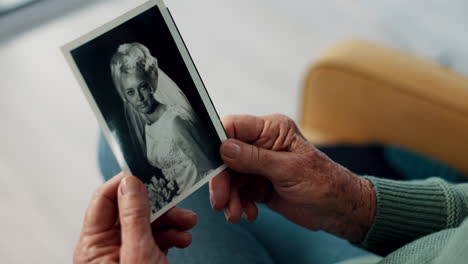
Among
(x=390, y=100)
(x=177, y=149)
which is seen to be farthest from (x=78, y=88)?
(x=177, y=149)

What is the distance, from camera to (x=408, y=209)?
818 mm

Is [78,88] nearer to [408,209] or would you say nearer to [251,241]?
[251,241]

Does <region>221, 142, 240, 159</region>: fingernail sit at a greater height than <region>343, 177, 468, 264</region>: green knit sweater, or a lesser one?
greater

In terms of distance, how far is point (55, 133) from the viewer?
5.46 ft

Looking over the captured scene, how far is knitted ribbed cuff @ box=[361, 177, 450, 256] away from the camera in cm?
82

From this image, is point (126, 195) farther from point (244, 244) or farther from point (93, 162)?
point (93, 162)

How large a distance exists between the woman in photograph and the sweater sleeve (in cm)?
30

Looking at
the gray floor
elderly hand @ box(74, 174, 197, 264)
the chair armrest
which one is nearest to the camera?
elderly hand @ box(74, 174, 197, 264)

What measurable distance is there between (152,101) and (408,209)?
17.3 inches

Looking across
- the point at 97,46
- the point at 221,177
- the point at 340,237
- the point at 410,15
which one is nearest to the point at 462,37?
the point at 410,15

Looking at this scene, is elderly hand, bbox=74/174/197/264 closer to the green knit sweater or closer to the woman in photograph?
the woman in photograph

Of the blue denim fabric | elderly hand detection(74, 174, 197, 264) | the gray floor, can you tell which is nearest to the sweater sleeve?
the blue denim fabric

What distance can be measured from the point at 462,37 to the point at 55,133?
1.54 meters

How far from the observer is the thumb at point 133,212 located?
61 centimetres
